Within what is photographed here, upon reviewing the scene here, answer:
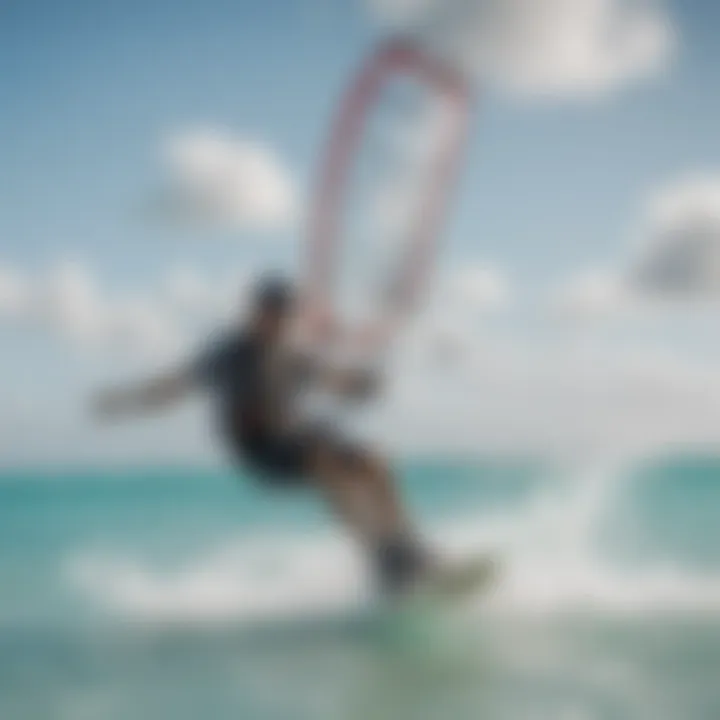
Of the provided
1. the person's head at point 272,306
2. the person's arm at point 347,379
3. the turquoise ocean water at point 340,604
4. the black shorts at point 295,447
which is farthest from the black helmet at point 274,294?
the turquoise ocean water at point 340,604

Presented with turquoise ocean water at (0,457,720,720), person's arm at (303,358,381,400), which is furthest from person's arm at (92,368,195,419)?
person's arm at (303,358,381,400)

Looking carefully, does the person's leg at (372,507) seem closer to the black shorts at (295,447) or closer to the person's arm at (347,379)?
the black shorts at (295,447)

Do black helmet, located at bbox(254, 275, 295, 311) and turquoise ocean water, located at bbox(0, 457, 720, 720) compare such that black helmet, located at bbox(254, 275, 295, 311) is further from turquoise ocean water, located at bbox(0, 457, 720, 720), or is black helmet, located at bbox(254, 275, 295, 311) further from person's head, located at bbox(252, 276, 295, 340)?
turquoise ocean water, located at bbox(0, 457, 720, 720)

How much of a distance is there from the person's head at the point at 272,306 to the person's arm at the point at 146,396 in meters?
0.17

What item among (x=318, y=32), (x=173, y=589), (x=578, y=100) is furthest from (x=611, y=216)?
(x=173, y=589)

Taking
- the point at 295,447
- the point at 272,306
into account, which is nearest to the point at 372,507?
the point at 295,447

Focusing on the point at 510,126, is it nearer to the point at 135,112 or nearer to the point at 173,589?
the point at 135,112

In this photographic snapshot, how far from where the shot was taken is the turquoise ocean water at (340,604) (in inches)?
102

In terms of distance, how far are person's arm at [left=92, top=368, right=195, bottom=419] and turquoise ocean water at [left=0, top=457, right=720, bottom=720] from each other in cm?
12

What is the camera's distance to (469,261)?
8.83 feet

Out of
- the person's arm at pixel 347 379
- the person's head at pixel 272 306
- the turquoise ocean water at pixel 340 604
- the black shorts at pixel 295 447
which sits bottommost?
the turquoise ocean water at pixel 340 604

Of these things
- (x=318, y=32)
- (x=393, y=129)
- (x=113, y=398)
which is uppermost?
(x=318, y=32)

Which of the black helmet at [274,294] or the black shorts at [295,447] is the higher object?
the black helmet at [274,294]

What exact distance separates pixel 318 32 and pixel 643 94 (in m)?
0.66
